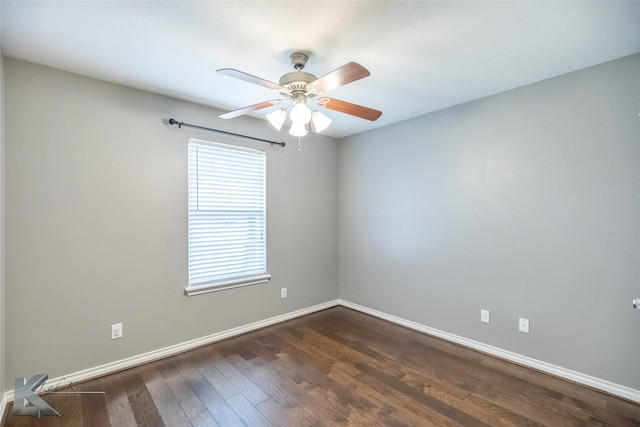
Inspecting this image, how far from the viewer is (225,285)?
306cm

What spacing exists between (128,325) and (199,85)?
83.5 inches

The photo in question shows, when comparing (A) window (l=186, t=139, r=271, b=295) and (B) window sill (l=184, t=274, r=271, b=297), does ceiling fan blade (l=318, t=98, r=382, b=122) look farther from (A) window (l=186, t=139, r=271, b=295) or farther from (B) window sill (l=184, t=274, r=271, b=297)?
(B) window sill (l=184, t=274, r=271, b=297)

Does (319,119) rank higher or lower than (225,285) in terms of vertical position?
higher

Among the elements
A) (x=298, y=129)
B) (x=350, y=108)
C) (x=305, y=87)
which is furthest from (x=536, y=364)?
(x=305, y=87)

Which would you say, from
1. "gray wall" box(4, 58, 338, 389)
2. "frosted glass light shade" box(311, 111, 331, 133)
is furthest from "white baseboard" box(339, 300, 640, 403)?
"frosted glass light shade" box(311, 111, 331, 133)

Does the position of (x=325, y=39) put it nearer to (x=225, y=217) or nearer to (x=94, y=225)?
(x=225, y=217)

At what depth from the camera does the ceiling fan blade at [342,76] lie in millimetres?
1486

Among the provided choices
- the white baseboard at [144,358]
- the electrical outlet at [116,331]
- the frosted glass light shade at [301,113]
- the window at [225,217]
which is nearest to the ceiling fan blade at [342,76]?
the frosted glass light shade at [301,113]

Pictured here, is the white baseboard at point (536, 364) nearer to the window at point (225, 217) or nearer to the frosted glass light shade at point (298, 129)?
the window at point (225, 217)

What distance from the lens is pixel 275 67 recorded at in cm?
219

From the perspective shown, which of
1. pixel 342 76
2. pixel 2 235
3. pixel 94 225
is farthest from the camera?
pixel 94 225

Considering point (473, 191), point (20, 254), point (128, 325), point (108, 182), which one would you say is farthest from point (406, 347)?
point (20, 254)

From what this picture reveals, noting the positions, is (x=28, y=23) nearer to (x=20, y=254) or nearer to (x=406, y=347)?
(x=20, y=254)

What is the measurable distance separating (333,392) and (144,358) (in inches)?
66.1
